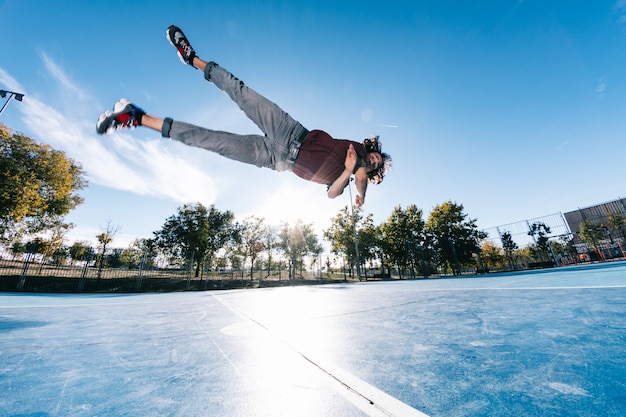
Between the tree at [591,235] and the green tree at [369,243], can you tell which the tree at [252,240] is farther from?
the tree at [591,235]

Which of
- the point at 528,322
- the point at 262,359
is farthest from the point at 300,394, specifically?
the point at 528,322

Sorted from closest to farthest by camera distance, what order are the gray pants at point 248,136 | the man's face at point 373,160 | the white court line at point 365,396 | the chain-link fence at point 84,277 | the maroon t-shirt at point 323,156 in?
the white court line at point 365,396 < the gray pants at point 248,136 < the maroon t-shirt at point 323,156 < the man's face at point 373,160 < the chain-link fence at point 84,277

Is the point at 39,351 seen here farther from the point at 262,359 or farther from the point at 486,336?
the point at 486,336

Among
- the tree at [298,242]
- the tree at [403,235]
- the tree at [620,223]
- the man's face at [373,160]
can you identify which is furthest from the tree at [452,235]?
the man's face at [373,160]

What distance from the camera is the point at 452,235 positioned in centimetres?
2855

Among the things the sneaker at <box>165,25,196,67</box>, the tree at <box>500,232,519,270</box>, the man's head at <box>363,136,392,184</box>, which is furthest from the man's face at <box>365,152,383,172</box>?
the tree at <box>500,232,519,270</box>

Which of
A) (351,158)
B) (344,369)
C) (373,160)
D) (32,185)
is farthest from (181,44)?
(32,185)

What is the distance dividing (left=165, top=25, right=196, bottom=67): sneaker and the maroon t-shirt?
6.82 ft

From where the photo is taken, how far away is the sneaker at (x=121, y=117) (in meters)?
2.98

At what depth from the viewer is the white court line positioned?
3.52ft

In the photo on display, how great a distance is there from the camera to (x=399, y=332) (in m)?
2.29

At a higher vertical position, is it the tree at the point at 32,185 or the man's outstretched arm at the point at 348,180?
the tree at the point at 32,185

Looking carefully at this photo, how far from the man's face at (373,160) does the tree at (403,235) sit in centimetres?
2709

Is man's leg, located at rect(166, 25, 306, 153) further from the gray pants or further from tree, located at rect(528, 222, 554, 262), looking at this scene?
tree, located at rect(528, 222, 554, 262)
